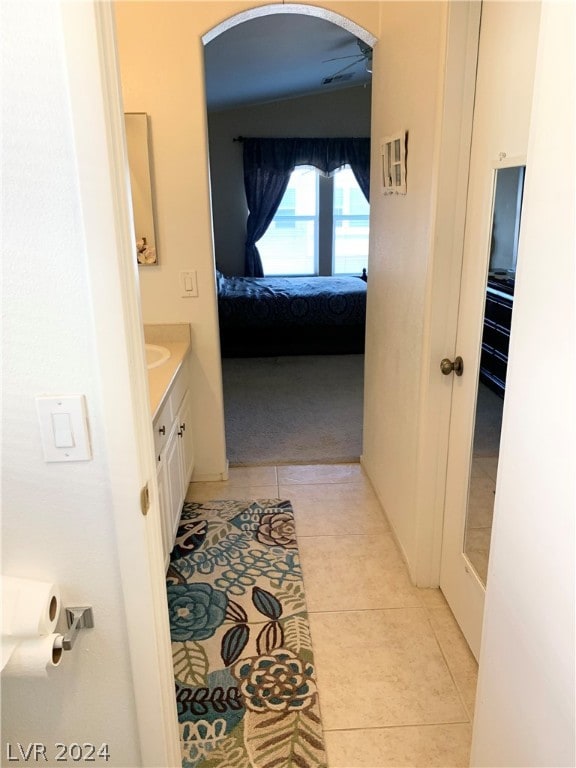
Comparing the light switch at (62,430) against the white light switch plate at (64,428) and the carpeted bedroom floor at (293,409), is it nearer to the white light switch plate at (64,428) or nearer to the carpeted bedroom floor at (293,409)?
the white light switch plate at (64,428)

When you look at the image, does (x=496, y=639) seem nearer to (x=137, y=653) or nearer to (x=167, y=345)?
(x=137, y=653)

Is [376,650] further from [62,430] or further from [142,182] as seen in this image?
[142,182]

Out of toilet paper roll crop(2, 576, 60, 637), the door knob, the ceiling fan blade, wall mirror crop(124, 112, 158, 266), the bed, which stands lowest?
the bed

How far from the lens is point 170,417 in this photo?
2354mm

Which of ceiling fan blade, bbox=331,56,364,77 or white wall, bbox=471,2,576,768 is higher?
ceiling fan blade, bbox=331,56,364,77

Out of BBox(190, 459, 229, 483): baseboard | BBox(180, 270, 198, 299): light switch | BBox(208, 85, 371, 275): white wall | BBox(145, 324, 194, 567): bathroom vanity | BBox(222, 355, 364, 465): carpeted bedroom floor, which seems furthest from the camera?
BBox(208, 85, 371, 275): white wall

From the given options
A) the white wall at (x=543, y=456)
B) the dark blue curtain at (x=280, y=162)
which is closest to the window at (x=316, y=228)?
the dark blue curtain at (x=280, y=162)

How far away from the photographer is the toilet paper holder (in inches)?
42.8

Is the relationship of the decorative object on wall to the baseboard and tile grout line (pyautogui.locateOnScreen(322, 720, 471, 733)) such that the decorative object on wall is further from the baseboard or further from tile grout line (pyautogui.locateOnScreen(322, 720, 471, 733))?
tile grout line (pyautogui.locateOnScreen(322, 720, 471, 733))

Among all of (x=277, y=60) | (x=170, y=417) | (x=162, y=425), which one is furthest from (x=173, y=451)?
(x=277, y=60)

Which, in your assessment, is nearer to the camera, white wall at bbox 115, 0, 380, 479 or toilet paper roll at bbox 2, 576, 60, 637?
toilet paper roll at bbox 2, 576, 60, 637

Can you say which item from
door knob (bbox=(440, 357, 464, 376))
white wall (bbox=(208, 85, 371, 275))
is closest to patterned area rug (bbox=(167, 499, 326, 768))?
door knob (bbox=(440, 357, 464, 376))

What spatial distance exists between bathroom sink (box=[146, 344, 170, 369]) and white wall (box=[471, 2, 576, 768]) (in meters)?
1.77

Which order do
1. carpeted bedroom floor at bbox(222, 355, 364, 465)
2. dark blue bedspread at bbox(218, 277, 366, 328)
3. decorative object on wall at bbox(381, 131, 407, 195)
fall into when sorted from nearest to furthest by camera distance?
1. decorative object on wall at bbox(381, 131, 407, 195)
2. carpeted bedroom floor at bbox(222, 355, 364, 465)
3. dark blue bedspread at bbox(218, 277, 366, 328)
